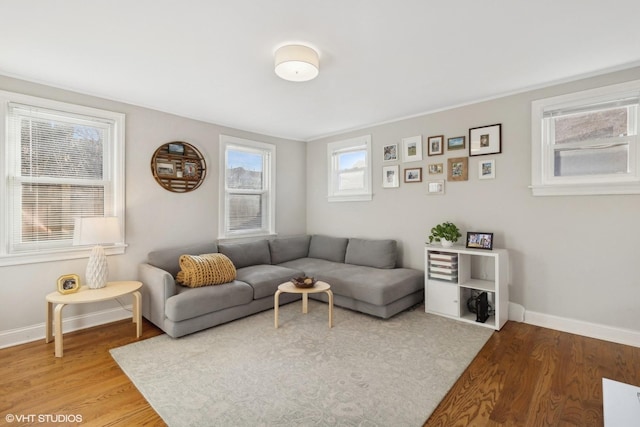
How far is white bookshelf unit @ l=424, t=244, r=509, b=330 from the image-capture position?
311cm

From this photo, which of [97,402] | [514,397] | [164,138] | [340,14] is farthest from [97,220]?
[514,397]

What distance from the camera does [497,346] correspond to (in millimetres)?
2699

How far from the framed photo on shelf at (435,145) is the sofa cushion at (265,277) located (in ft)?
Answer: 7.42

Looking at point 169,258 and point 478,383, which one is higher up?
point 169,258

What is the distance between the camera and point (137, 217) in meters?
3.52

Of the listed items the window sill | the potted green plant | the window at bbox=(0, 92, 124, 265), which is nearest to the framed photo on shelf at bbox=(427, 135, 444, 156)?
the potted green plant

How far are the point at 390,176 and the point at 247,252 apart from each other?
2.24 meters

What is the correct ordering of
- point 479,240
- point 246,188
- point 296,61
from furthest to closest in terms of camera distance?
1. point 246,188
2. point 479,240
3. point 296,61

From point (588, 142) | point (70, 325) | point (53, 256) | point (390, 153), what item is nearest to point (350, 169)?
point (390, 153)

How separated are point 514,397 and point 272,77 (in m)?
3.10

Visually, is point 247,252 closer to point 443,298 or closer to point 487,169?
point 443,298

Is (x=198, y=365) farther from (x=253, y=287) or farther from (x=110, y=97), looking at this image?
(x=110, y=97)

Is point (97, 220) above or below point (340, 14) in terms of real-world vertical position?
below

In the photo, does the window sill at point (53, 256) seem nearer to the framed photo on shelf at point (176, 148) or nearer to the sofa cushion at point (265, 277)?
the framed photo on shelf at point (176, 148)
